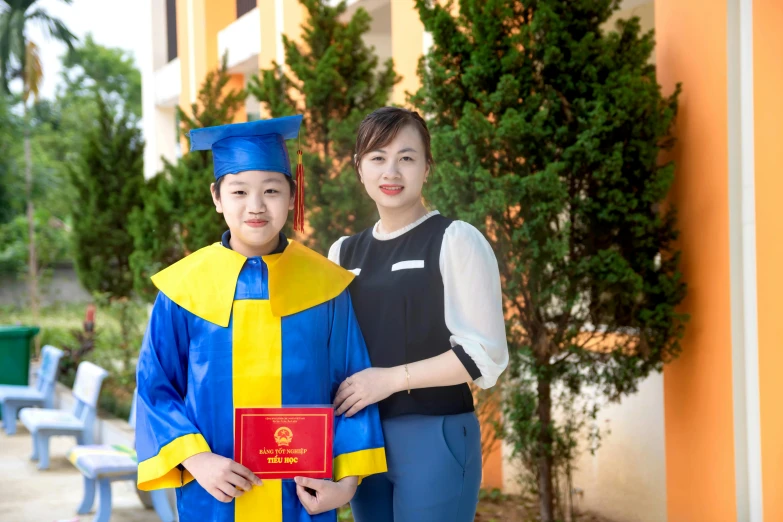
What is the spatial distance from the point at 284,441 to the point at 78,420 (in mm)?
6075

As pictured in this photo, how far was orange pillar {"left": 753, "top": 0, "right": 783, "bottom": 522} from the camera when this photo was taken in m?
4.18

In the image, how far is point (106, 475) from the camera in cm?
541

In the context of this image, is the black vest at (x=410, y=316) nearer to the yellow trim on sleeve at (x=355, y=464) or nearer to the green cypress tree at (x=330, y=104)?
the yellow trim on sleeve at (x=355, y=464)

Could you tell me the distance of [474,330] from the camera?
2211 mm

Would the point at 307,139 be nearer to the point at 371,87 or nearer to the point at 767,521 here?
the point at 371,87

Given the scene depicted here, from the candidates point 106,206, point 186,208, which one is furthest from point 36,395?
point 106,206

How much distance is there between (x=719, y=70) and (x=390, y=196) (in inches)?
113

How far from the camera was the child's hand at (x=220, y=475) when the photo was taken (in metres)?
1.99

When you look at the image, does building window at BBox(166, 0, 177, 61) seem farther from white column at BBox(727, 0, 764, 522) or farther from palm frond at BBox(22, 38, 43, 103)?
white column at BBox(727, 0, 764, 522)

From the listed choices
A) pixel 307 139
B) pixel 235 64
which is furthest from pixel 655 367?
pixel 235 64

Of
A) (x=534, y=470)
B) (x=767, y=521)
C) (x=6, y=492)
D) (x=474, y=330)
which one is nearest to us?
(x=474, y=330)

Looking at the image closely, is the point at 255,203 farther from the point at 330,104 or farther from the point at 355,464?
the point at 330,104

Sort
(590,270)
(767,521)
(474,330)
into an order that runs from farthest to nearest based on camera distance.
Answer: (590,270) < (767,521) < (474,330)

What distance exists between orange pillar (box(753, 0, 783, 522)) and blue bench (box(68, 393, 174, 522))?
11.8 feet
